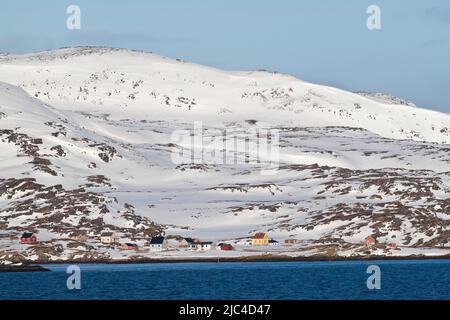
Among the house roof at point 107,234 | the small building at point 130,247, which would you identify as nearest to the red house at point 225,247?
the small building at point 130,247

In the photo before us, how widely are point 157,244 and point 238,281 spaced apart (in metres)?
61.4

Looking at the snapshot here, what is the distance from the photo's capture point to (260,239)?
6973 inches

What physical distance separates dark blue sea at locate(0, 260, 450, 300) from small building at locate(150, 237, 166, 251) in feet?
34.7

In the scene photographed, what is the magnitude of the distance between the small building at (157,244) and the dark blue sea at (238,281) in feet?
34.7

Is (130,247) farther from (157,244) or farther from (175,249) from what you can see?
(175,249)

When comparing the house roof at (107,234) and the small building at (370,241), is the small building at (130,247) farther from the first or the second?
the small building at (370,241)

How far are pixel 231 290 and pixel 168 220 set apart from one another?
97.9 metres

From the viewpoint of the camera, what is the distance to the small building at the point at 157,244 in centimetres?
17548

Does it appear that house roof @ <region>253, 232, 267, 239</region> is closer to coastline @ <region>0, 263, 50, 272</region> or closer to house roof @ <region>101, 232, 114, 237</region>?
house roof @ <region>101, 232, 114, 237</region>

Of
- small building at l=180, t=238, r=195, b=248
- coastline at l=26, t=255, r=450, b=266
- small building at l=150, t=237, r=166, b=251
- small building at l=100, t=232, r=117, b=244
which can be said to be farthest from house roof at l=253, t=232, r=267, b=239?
small building at l=100, t=232, r=117, b=244

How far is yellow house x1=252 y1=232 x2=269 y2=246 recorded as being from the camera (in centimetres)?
17573

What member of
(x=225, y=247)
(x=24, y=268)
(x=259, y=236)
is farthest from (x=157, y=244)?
(x=24, y=268)
